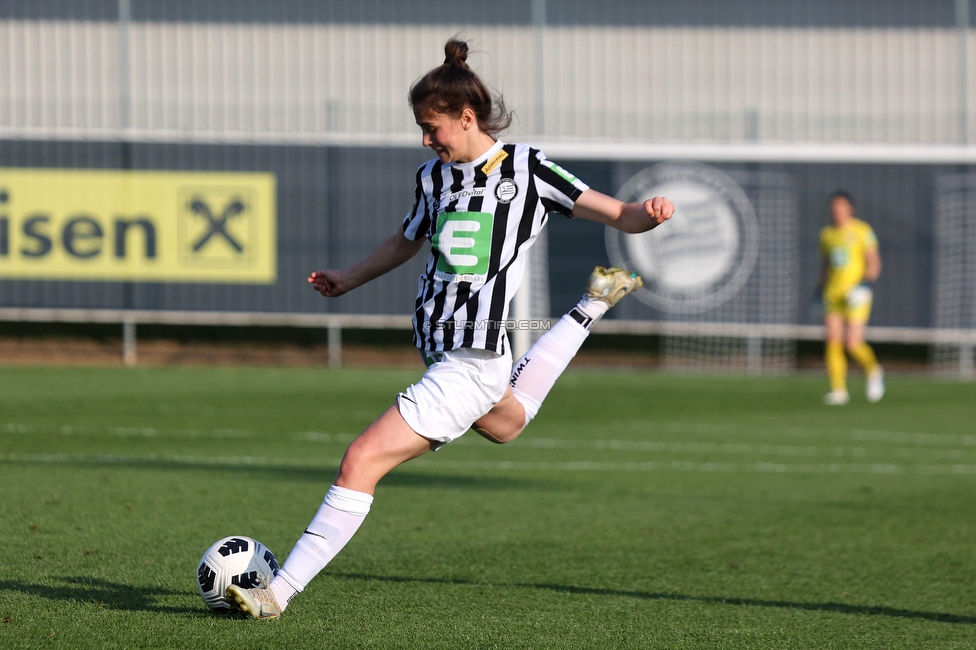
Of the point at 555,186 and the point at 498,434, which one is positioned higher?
the point at 555,186

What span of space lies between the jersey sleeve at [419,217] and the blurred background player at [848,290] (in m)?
10.4

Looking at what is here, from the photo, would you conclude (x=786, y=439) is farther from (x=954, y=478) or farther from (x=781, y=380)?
(x=781, y=380)

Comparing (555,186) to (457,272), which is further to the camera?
(555,186)

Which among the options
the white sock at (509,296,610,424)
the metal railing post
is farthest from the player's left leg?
the metal railing post

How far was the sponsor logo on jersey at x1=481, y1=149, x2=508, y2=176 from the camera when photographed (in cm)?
436

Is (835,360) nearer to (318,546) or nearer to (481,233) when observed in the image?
(481,233)

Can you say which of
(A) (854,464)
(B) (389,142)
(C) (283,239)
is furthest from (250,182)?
(A) (854,464)

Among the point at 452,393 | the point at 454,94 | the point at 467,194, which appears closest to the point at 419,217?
the point at 467,194

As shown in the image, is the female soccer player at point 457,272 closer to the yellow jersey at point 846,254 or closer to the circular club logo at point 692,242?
the yellow jersey at point 846,254

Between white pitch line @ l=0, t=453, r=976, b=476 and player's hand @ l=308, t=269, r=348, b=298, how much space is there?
12.2ft

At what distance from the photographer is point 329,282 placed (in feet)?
15.9

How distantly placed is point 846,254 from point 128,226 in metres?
9.08

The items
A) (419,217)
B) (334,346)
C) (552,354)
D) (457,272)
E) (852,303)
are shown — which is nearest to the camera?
(457,272)

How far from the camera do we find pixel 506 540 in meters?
6.16
